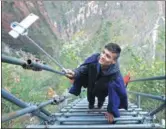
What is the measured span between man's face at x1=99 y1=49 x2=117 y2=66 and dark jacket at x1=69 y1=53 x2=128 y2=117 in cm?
8

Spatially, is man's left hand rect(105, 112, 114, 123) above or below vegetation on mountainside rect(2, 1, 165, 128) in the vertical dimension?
below

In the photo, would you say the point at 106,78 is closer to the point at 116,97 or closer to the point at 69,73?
the point at 116,97

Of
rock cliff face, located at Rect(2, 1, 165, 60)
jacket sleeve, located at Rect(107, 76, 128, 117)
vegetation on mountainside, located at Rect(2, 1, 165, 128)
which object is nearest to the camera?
jacket sleeve, located at Rect(107, 76, 128, 117)

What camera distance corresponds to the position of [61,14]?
19219 mm

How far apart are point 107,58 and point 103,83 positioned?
0.26 meters

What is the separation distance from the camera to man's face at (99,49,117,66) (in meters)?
3.27

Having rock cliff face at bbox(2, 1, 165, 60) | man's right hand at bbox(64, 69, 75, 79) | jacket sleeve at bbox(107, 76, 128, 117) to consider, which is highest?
rock cliff face at bbox(2, 1, 165, 60)

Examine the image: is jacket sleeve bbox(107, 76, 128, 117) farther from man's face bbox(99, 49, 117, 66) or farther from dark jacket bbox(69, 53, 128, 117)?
man's face bbox(99, 49, 117, 66)

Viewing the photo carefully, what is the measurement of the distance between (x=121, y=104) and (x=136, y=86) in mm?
5484

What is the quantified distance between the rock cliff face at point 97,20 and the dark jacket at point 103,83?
9.28m

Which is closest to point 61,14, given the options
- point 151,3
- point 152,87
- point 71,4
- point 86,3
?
point 71,4

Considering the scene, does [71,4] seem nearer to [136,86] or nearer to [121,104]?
[136,86]

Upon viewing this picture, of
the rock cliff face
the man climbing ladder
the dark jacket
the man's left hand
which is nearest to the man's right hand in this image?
the man climbing ladder

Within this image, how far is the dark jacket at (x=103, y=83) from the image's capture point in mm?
3250
